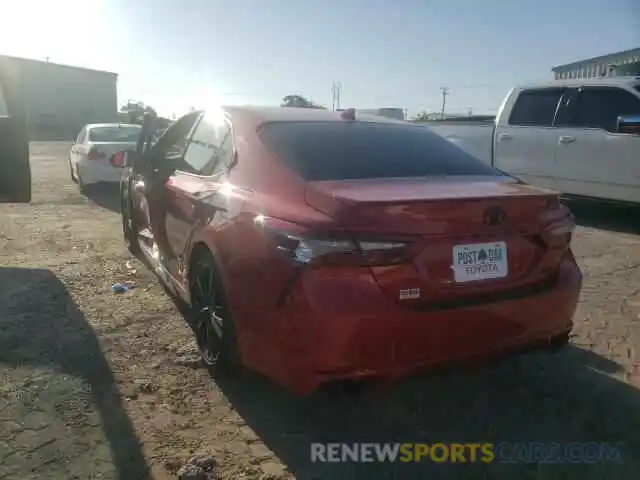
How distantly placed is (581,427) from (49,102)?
177ft

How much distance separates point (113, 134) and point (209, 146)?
829cm

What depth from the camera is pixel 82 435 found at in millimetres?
2842

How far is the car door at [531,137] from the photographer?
8594 millimetres

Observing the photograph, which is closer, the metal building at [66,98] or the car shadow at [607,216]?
the car shadow at [607,216]

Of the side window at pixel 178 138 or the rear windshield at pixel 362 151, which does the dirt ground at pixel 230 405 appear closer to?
the rear windshield at pixel 362 151

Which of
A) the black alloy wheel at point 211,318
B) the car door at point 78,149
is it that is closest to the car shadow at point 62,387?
the black alloy wheel at point 211,318

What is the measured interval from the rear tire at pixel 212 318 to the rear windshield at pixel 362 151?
722mm

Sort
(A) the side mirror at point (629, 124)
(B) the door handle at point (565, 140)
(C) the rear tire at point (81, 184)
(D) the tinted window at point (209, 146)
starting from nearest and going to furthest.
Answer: (D) the tinted window at point (209, 146) < (A) the side mirror at point (629, 124) < (B) the door handle at point (565, 140) < (C) the rear tire at point (81, 184)

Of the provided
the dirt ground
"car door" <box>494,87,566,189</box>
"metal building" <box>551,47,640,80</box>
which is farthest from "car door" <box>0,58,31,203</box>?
"metal building" <box>551,47,640,80</box>

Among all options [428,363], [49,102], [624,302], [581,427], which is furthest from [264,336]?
[49,102]

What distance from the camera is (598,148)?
7996mm

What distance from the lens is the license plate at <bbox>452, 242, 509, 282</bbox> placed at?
2.63 metres

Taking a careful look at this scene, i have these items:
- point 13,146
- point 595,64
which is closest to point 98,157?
point 13,146

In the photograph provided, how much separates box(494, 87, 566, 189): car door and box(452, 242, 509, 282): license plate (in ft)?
21.0
